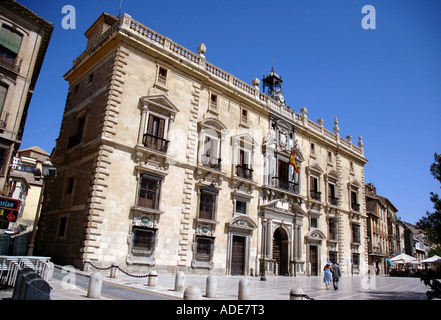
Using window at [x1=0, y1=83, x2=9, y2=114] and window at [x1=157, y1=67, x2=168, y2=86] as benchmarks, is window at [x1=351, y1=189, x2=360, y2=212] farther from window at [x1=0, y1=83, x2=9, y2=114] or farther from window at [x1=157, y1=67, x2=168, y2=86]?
window at [x1=0, y1=83, x2=9, y2=114]

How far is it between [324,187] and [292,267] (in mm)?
9086

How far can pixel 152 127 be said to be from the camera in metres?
20.0

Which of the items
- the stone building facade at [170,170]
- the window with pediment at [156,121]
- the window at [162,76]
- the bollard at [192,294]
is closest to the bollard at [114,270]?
the stone building facade at [170,170]

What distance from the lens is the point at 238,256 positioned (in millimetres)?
22938

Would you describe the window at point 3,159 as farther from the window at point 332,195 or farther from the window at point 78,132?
the window at point 332,195

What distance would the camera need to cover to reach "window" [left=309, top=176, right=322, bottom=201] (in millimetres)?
30203

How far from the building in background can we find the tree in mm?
22247

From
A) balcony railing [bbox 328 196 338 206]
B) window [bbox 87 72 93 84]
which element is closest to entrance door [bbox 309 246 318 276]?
balcony railing [bbox 328 196 338 206]

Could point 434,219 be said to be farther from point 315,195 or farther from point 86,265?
point 86,265

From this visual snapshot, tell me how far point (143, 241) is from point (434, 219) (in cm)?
1504

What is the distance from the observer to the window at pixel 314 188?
3020 cm

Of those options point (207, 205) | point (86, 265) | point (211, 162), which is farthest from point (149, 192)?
point (211, 162)

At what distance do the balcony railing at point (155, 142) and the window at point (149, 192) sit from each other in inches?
70.4
